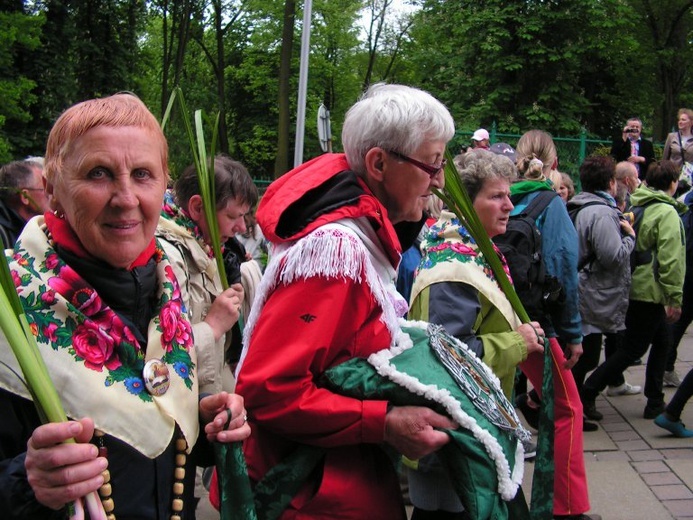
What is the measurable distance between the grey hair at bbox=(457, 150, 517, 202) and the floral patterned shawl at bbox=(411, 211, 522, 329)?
0.26m

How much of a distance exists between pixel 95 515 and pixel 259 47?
79.9ft

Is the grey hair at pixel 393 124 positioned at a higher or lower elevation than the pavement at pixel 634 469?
higher

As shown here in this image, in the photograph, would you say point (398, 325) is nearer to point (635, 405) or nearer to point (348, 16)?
point (635, 405)

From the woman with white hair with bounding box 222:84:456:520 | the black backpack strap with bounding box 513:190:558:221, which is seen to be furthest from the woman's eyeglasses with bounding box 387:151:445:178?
the black backpack strap with bounding box 513:190:558:221

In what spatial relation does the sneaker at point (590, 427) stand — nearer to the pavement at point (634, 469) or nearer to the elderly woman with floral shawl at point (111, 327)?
the pavement at point (634, 469)

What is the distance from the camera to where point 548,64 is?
19984mm

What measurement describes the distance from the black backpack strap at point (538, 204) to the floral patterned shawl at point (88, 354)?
11.0 feet

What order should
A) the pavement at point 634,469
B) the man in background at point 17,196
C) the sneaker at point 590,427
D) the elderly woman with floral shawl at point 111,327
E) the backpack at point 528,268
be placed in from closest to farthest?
the elderly woman with floral shawl at point 111,327 → the backpack at point 528,268 → the man in background at point 17,196 → the pavement at point 634,469 → the sneaker at point 590,427

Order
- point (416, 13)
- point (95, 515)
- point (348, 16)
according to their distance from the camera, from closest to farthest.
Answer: point (95, 515) → point (348, 16) → point (416, 13)

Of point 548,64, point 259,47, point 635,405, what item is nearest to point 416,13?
point 259,47

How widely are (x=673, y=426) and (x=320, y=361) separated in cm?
435

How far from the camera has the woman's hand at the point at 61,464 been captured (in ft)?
4.24

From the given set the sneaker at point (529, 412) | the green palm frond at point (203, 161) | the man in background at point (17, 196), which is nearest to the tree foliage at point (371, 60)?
the man in background at point (17, 196)

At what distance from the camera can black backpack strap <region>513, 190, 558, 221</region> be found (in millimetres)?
4656
